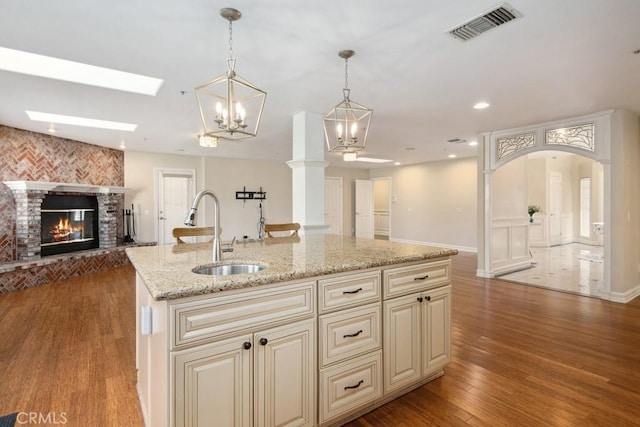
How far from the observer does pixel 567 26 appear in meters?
2.16

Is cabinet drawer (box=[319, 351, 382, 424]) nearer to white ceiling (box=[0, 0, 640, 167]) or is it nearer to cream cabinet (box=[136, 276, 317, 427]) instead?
cream cabinet (box=[136, 276, 317, 427])

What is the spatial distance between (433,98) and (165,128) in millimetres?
3965

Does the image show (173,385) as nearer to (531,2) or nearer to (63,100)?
(531,2)

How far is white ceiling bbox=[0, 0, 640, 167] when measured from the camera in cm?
199

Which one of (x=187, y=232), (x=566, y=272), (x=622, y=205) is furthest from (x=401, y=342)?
(x=566, y=272)

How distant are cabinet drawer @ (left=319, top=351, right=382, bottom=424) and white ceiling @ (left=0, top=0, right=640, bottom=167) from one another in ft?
6.91

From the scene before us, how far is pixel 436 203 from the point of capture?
29.0 feet

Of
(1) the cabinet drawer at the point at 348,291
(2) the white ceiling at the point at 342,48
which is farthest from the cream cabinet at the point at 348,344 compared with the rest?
(2) the white ceiling at the point at 342,48

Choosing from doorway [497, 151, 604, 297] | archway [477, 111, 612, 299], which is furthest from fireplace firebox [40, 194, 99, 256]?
doorway [497, 151, 604, 297]

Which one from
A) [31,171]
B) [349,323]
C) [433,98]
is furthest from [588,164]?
[31,171]

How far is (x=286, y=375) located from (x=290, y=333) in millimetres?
203

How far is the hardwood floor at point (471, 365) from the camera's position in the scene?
1.94 meters

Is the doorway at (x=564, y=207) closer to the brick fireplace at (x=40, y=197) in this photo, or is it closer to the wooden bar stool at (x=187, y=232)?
the wooden bar stool at (x=187, y=232)

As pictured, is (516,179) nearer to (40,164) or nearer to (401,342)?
(401,342)
